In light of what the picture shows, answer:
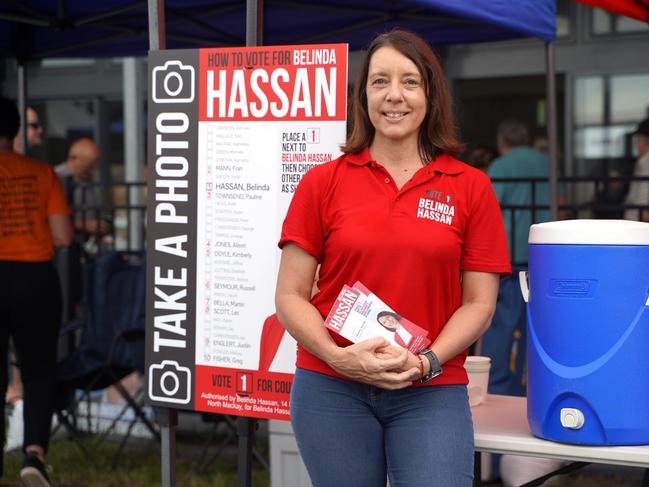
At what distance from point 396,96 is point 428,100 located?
0.34ft

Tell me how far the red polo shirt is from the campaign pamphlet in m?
0.03

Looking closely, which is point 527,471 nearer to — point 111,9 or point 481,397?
point 481,397

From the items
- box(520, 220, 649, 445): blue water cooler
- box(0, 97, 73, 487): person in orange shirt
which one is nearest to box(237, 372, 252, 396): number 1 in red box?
box(520, 220, 649, 445): blue water cooler

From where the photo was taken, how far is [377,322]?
2.37 metres

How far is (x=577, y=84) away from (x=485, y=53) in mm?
760

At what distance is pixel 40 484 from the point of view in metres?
4.32

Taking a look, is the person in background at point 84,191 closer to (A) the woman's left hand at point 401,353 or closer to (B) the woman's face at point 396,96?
(B) the woman's face at point 396,96

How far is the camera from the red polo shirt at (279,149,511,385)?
2375 mm

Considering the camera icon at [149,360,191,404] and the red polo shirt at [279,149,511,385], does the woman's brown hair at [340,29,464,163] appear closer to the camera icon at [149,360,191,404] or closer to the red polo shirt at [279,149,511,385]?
the red polo shirt at [279,149,511,385]

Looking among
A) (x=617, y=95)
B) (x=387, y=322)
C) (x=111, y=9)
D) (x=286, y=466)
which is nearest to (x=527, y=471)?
(x=286, y=466)

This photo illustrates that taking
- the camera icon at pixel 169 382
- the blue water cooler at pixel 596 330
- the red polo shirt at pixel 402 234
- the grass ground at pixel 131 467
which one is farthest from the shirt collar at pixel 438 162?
the grass ground at pixel 131 467

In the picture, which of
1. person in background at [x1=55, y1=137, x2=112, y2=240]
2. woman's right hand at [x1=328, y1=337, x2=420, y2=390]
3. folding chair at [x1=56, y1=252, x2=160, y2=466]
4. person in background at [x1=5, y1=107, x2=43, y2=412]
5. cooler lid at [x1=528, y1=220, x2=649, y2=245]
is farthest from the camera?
person in background at [x1=55, y1=137, x2=112, y2=240]

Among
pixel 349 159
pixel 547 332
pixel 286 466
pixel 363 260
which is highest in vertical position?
pixel 349 159

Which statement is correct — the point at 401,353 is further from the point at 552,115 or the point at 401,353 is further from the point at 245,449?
the point at 552,115
